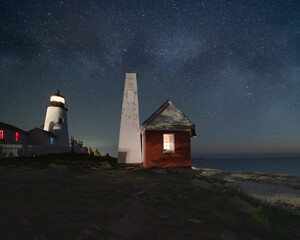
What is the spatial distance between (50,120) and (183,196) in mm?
35047

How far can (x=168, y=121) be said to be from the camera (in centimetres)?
1438

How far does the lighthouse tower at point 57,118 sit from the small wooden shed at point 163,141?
26.9 meters

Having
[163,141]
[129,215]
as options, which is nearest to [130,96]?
[163,141]

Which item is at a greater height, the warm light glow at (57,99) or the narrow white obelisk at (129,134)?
the warm light glow at (57,99)

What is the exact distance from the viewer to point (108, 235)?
3529mm

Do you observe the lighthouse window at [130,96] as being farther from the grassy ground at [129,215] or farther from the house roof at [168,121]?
the grassy ground at [129,215]

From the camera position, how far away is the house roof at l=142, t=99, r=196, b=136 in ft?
46.3

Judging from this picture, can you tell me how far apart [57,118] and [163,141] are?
91.0 ft

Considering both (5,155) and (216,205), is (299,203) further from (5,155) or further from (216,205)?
(5,155)

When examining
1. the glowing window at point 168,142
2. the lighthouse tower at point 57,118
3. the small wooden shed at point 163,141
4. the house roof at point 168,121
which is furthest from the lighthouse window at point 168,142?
the lighthouse tower at point 57,118

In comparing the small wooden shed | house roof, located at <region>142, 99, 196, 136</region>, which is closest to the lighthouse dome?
house roof, located at <region>142, 99, 196, 136</region>

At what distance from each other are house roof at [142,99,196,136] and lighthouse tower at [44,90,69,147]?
2668 centimetres

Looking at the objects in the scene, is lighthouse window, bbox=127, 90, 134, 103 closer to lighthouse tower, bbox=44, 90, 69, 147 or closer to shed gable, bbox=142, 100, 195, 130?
shed gable, bbox=142, 100, 195, 130

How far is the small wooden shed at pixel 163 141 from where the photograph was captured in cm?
1411
